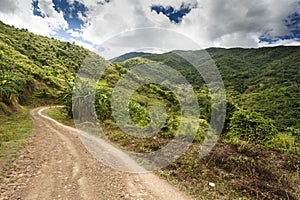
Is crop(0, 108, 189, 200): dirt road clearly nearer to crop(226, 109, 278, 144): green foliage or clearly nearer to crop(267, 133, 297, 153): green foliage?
crop(267, 133, 297, 153): green foliage

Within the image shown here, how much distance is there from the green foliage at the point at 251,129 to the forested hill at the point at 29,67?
67.8 feet

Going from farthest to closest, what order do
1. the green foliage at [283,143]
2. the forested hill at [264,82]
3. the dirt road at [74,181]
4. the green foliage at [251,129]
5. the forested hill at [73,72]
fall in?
1. the forested hill at [264,82]
2. the forested hill at [73,72]
3. the green foliage at [251,129]
4. the green foliage at [283,143]
5. the dirt road at [74,181]

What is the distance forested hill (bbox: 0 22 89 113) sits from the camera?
23.3 m

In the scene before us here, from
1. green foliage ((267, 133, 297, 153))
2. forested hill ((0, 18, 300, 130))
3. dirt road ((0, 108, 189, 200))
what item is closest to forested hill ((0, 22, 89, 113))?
forested hill ((0, 18, 300, 130))

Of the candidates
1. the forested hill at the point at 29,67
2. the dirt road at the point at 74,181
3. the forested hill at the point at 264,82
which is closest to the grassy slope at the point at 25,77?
the forested hill at the point at 29,67

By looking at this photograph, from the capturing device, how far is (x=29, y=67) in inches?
1805

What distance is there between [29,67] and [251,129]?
160ft

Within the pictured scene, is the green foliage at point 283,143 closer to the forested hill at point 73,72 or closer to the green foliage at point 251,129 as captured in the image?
the green foliage at point 251,129

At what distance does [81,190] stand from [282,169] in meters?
6.77

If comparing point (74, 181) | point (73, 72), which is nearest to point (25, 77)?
point (73, 72)

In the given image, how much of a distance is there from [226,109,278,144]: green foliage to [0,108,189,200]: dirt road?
257 inches

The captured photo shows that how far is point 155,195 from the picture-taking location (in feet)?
18.3

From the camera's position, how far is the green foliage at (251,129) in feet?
35.0

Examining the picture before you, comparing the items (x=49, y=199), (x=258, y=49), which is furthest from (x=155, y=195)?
(x=258, y=49)
